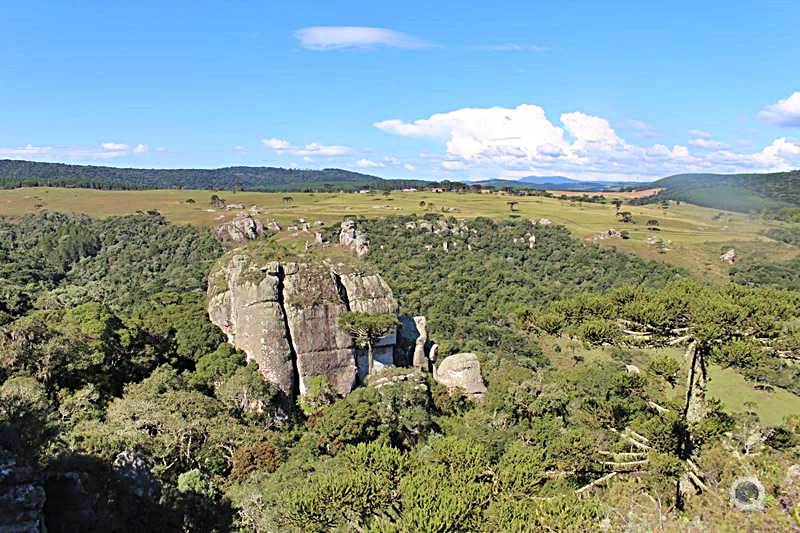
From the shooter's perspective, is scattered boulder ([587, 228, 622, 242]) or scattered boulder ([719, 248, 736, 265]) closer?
scattered boulder ([719, 248, 736, 265])

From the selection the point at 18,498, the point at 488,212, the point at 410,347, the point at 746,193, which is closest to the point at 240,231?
the point at 488,212

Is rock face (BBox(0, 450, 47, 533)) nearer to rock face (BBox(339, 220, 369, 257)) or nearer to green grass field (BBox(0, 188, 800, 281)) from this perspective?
rock face (BBox(339, 220, 369, 257))

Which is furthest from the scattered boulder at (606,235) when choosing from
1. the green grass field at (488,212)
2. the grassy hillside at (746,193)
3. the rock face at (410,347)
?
the rock face at (410,347)

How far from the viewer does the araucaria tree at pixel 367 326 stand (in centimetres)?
3550

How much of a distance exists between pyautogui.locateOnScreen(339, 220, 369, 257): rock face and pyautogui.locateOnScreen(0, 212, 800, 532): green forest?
37.4 m

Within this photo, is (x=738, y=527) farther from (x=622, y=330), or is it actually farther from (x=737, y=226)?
(x=737, y=226)

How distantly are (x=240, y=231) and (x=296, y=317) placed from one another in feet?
232

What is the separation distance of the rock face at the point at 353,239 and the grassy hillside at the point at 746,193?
97823mm

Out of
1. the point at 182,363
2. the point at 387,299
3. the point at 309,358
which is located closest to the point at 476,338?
the point at 387,299

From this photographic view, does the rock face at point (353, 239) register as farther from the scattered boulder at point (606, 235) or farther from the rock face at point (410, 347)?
the rock face at point (410, 347)

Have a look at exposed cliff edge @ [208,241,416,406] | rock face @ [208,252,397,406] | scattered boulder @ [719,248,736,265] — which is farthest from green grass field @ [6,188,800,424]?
rock face @ [208,252,397,406]

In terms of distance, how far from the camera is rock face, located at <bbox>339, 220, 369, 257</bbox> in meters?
90.0

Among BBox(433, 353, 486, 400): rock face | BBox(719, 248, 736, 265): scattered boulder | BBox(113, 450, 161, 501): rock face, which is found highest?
BBox(113, 450, 161, 501): rock face

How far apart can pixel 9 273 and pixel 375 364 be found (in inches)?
2910
